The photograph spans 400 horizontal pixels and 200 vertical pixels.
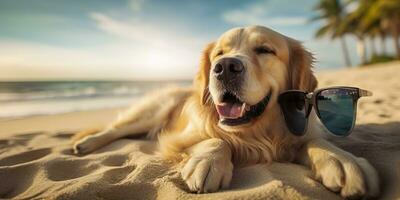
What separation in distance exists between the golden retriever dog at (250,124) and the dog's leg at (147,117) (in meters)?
0.88

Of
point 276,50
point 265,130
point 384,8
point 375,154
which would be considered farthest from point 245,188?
point 384,8

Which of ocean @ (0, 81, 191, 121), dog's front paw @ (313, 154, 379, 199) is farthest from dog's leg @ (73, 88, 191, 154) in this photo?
dog's front paw @ (313, 154, 379, 199)

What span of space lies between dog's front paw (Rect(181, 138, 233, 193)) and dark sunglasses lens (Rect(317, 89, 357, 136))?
756 millimetres

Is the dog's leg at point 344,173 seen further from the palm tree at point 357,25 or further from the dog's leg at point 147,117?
the palm tree at point 357,25

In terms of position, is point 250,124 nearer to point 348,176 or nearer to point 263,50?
point 263,50

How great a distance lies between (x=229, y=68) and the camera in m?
2.12

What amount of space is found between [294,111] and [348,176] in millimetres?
709

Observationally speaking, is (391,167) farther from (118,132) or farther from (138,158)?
(118,132)

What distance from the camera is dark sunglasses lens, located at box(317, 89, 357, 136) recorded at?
7.35 feet

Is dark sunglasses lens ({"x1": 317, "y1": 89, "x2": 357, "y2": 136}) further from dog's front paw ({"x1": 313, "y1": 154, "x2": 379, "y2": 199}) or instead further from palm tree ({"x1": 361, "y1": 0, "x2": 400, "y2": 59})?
palm tree ({"x1": 361, "y1": 0, "x2": 400, "y2": 59})

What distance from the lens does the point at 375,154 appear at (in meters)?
2.17

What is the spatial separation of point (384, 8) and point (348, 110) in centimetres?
2791

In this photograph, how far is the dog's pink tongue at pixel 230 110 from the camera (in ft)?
7.37

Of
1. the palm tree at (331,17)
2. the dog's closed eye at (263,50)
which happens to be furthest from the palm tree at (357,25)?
the dog's closed eye at (263,50)
